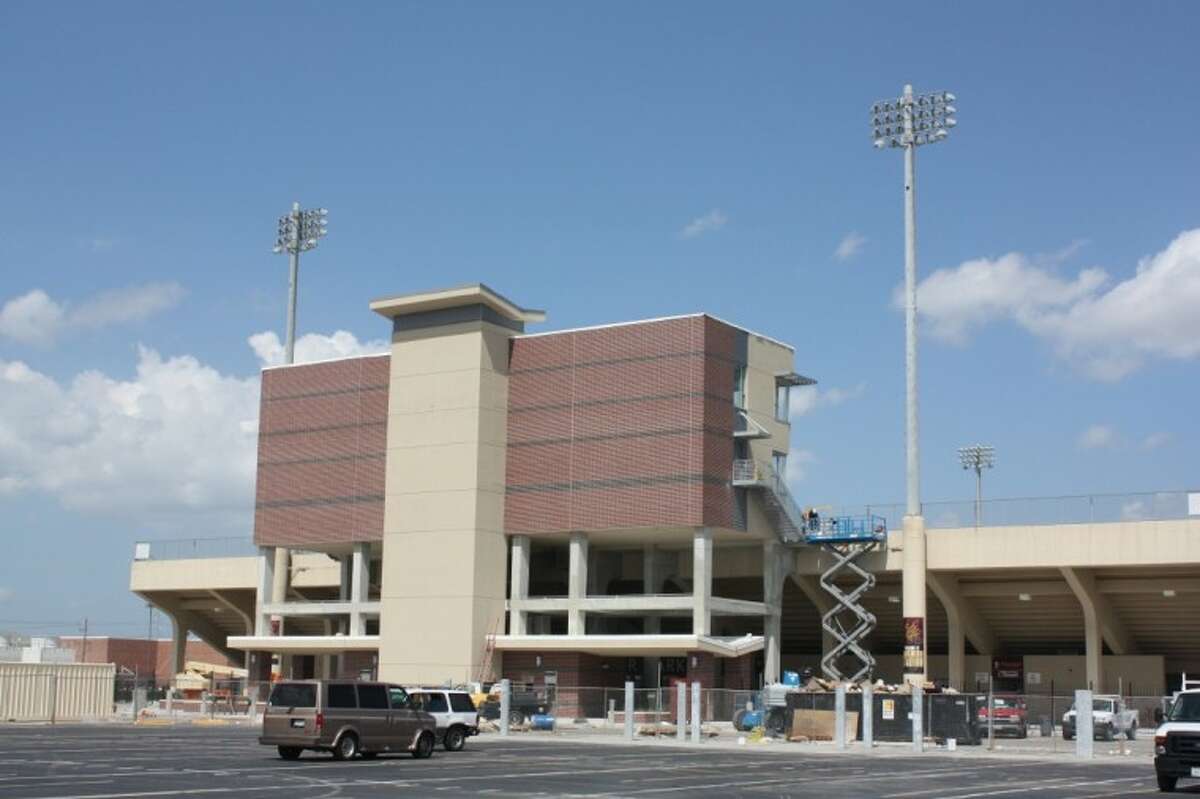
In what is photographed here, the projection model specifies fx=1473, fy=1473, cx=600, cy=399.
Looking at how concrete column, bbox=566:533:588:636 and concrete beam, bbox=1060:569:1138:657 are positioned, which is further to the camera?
concrete column, bbox=566:533:588:636

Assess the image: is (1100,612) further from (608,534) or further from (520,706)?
(520,706)

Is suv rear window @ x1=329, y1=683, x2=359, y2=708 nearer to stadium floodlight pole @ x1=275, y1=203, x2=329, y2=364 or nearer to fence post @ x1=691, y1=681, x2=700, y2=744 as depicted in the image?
fence post @ x1=691, y1=681, x2=700, y2=744

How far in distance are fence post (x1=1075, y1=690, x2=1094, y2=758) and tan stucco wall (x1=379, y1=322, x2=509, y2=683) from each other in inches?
1341

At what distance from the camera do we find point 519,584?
74000mm

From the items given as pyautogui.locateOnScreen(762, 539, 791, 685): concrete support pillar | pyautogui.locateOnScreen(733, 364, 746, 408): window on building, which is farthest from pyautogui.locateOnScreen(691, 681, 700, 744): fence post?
pyautogui.locateOnScreen(733, 364, 746, 408): window on building

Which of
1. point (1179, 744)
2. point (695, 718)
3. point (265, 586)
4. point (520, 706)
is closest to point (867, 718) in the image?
point (695, 718)

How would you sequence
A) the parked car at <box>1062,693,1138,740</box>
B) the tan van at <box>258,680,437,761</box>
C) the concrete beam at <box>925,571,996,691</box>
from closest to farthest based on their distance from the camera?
the tan van at <box>258,680,437,761</box> < the parked car at <box>1062,693,1138,740</box> < the concrete beam at <box>925,571,996,691</box>

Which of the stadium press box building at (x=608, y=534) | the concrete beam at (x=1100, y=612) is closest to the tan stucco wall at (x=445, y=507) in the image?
the stadium press box building at (x=608, y=534)

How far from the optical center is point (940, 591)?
238 ft

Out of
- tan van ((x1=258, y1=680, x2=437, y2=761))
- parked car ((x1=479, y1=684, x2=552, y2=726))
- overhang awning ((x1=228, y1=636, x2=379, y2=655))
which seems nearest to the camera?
tan van ((x1=258, y1=680, x2=437, y2=761))

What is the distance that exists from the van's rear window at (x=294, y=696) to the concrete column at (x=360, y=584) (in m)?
42.8

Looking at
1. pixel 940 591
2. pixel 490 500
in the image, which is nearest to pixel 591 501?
pixel 490 500

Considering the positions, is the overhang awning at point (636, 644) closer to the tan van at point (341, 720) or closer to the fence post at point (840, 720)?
the fence post at point (840, 720)

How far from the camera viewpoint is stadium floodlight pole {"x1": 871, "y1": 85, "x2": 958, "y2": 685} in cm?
6919
